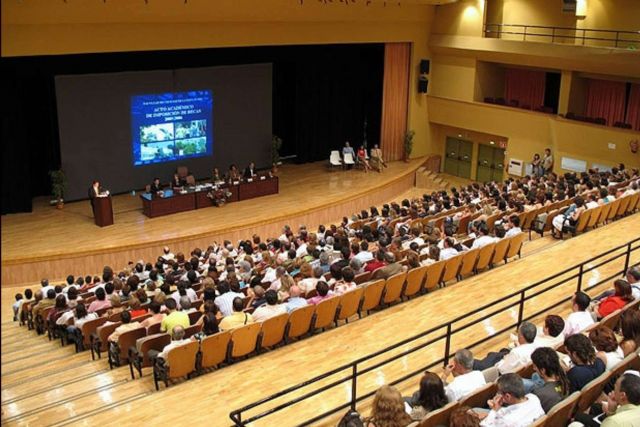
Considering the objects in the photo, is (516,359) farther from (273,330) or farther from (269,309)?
(269,309)

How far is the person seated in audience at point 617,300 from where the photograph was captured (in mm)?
7453

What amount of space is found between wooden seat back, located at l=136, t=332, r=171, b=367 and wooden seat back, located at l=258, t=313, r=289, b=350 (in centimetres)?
111

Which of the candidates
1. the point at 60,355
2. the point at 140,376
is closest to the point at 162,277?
the point at 60,355

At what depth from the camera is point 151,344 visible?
7848mm

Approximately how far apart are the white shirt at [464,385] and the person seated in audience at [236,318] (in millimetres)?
3055

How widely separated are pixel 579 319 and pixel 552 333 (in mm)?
794

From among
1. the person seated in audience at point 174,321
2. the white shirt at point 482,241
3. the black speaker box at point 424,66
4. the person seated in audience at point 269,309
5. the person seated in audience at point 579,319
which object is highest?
the black speaker box at point 424,66

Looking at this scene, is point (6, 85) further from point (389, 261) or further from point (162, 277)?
point (389, 261)

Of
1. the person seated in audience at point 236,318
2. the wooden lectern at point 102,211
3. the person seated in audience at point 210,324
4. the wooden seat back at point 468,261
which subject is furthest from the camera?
the wooden lectern at point 102,211

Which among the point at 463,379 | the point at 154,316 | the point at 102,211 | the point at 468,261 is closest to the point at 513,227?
the point at 468,261

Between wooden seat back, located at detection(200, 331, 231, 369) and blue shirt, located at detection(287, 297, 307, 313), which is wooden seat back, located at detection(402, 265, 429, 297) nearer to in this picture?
blue shirt, located at detection(287, 297, 307, 313)

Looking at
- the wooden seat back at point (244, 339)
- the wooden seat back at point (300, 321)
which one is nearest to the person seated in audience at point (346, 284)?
the wooden seat back at point (300, 321)

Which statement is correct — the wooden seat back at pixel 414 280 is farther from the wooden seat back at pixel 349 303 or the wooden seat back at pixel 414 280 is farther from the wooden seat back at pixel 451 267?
the wooden seat back at pixel 349 303

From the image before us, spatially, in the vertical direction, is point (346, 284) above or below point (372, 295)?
above
